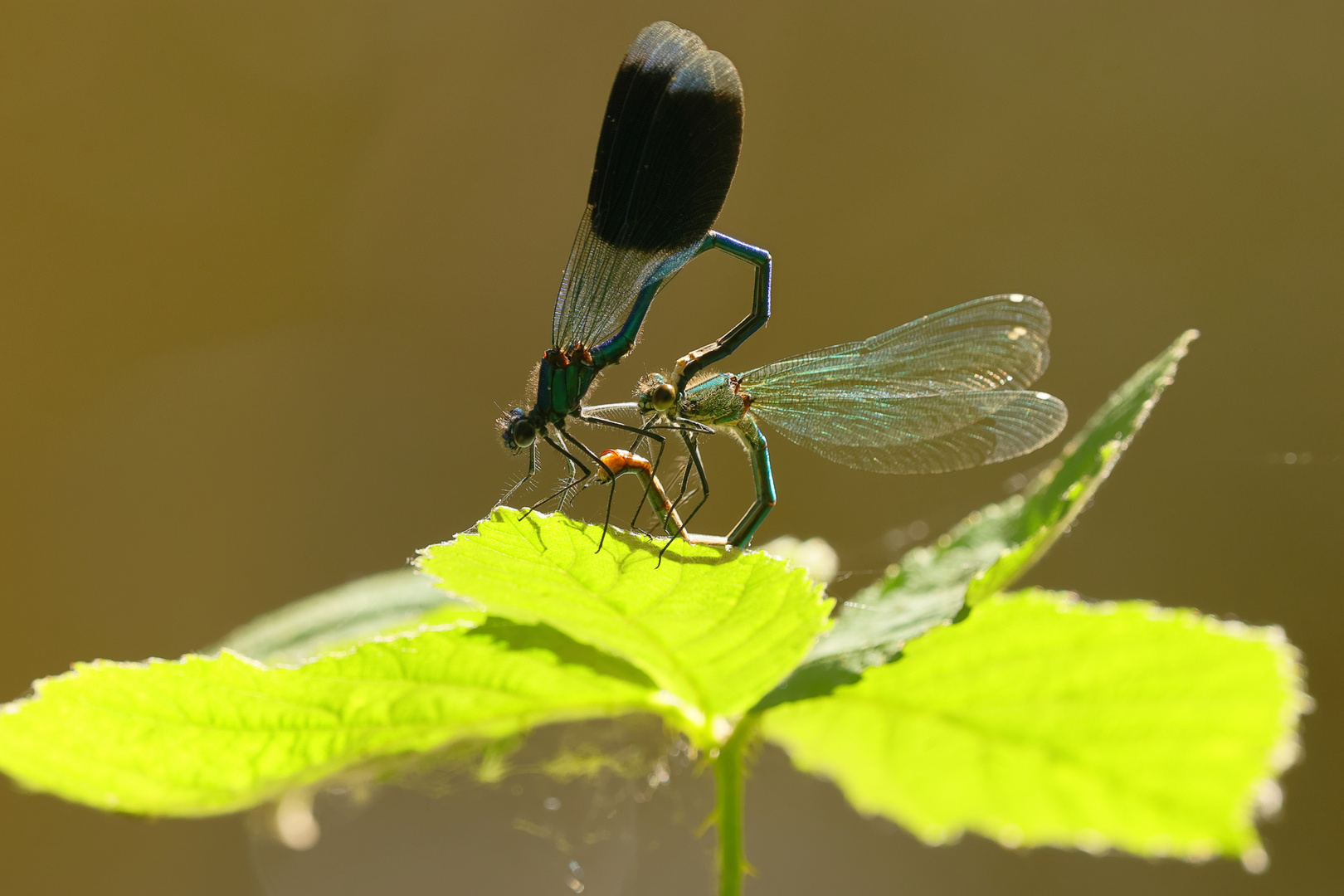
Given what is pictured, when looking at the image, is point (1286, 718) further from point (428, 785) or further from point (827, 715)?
point (428, 785)

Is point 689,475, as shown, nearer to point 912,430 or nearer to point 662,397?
point 662,397

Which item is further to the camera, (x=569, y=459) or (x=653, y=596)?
(x=569, y=459)

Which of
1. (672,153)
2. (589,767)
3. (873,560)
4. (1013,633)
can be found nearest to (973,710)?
(1013,633)

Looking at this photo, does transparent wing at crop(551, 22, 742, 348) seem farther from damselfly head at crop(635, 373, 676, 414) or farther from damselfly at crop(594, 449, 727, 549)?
damselfly at crop(594, 449, 727, 549)

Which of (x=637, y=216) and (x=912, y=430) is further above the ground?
(x=637, y=216)

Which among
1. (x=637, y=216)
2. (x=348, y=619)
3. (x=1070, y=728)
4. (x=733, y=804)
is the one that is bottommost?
(x=348, y=619)

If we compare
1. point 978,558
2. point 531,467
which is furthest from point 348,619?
point 978,558

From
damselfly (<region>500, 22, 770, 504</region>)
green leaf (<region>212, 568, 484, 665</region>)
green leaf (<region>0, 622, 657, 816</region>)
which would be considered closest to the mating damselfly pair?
damselfly (<region>500, 22, 770, 504</region>)

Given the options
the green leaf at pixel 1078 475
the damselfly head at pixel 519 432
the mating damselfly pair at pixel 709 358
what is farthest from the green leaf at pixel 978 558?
the damselfly head at pixel 519 432
